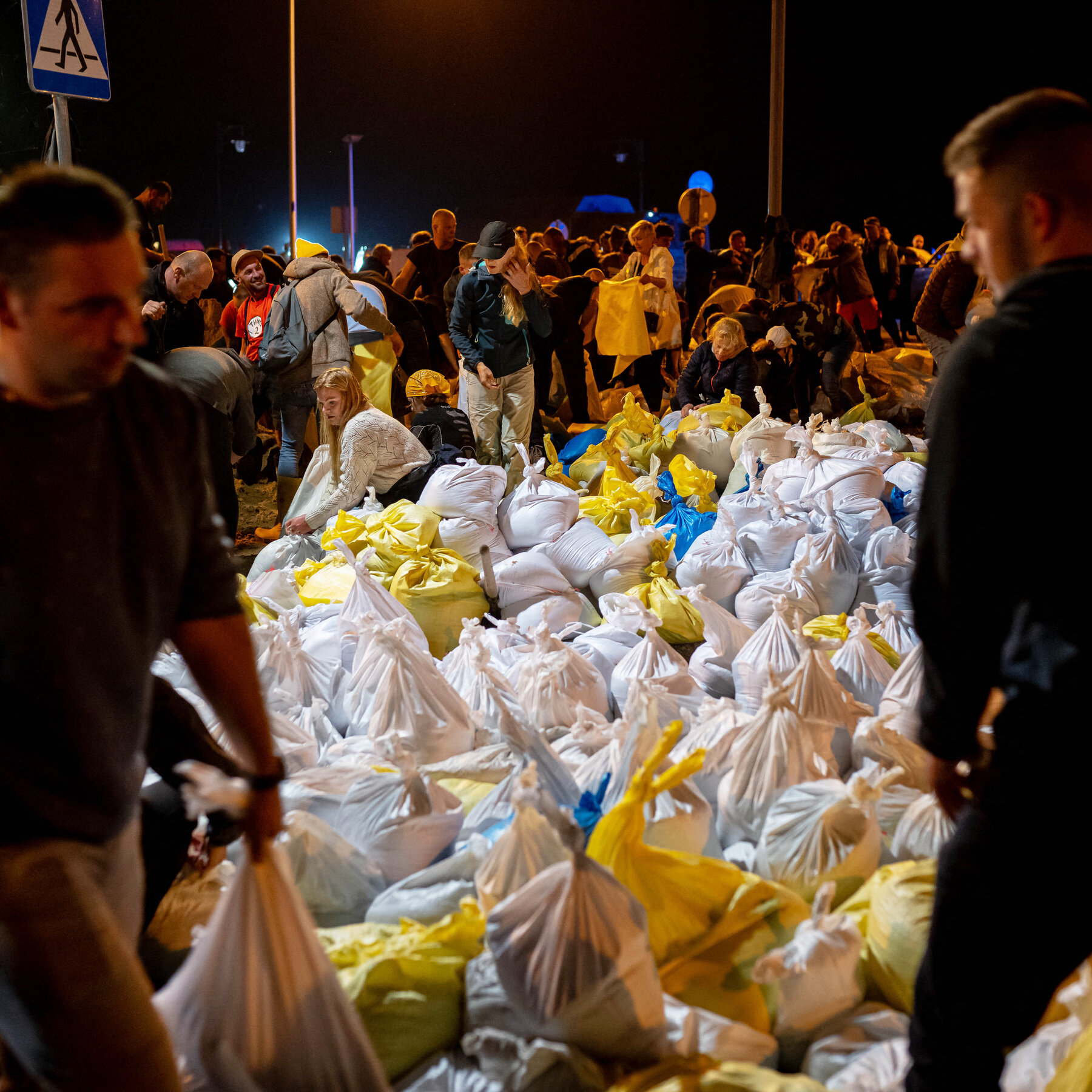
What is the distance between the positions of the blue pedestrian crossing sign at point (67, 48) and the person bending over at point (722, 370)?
361 centimetres

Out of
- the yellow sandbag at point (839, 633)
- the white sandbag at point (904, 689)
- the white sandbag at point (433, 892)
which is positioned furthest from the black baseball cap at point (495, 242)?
the white sandbag at point (433, 892)

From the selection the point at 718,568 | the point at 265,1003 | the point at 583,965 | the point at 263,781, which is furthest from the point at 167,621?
the point at 718,568

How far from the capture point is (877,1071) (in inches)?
63.2

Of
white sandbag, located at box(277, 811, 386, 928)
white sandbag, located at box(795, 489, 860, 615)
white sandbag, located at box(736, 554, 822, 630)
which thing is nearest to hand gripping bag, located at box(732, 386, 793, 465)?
white sandbag, located at box(795, 489, 860, 615)

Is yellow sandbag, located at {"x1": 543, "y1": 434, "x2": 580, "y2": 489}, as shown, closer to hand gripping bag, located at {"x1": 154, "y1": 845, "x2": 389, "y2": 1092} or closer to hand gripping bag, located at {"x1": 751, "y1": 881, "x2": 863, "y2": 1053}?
hand gripping bag, located at {"x1": 751, "y1": 881, "x2": 863, "y2": 1053}

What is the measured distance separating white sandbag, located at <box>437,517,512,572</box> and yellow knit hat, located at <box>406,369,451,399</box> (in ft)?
5.62

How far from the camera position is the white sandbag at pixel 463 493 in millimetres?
4426

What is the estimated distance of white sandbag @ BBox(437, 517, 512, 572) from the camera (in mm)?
4355

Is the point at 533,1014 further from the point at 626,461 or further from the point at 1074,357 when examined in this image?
the point at 626,461

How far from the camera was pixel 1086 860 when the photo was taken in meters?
1.13

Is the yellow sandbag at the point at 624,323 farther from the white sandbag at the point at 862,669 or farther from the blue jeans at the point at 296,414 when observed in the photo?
the white sandbag at the point at 862,669

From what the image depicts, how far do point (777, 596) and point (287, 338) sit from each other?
3.10m

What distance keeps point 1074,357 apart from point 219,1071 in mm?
1337

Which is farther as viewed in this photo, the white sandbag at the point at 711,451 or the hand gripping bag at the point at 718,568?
the white sandbag at the point at 711,451
